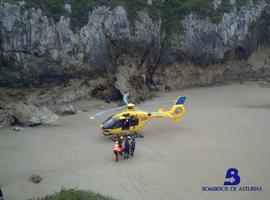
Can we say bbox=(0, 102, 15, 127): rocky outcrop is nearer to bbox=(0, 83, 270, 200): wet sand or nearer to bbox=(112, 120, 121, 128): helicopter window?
bbox=(0, 83, 270, 200): wet sand

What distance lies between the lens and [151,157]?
19.2 meters

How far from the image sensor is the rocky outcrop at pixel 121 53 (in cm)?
2650

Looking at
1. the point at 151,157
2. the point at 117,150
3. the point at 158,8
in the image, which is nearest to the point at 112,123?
the point at 117,150

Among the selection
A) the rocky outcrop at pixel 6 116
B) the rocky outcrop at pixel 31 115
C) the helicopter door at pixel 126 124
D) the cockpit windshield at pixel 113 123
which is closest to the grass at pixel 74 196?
the cockpit windshield at pixel 113 123

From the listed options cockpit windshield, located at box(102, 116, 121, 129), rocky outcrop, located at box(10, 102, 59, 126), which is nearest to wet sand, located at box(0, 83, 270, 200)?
rocky outcrop, located at box(10, 102, 59, 126)

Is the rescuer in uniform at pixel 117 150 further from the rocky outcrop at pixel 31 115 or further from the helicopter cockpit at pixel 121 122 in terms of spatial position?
the rocky outcrop at pixel 31 115

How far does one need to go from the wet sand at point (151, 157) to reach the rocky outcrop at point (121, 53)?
3.54m

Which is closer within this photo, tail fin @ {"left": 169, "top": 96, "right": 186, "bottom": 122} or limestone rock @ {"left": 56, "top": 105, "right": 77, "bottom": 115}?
tail fin @ {"left": 169, "top": 96, "right": 186, "bottom": 122}

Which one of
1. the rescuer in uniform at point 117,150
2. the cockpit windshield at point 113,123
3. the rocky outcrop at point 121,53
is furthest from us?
the rocky outcrop at point 121,53

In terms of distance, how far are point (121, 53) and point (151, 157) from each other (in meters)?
12.6

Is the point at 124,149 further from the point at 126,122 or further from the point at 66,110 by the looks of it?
the point at 66,110

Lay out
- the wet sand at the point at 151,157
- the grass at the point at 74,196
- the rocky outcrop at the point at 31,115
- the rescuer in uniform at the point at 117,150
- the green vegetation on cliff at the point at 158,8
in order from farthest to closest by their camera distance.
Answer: the green vegetation on cliff at the point at 158,8 → the rocky outcrop at the point at 31,115 → the rescuer in uniform at the point at 117,150 → the wet sand at the point at 151,157 → the grass at the point at 74,196

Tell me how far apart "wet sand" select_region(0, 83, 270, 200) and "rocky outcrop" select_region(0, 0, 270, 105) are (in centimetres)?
354

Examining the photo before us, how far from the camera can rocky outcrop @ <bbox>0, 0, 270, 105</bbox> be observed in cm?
2650
